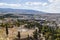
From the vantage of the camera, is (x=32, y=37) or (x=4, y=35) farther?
(x=32, y=37)

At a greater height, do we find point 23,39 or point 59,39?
point 23,39

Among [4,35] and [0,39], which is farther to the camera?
[4,35]

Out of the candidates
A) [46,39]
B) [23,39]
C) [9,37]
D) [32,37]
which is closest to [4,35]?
[9,37]

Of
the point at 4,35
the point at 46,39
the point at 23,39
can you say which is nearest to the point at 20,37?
the point at 23,39

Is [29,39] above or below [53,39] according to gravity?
above

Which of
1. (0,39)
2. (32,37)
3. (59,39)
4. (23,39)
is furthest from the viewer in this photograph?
(59,39)

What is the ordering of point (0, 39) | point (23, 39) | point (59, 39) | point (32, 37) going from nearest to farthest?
1. point (0, 39)
2. point (23, 39)
3. point (32, 37)
4. point (59, 39)

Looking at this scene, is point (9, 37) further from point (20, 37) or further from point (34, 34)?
point (34, 34)

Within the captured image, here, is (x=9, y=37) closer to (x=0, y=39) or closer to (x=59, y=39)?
(x=0, y=39)

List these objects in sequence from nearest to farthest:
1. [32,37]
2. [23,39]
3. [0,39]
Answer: [0,39] < [23,39] < [32,37]
